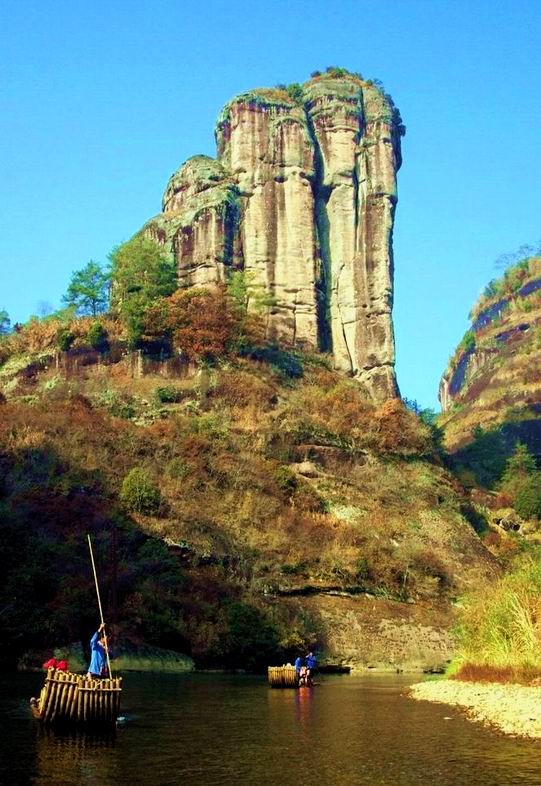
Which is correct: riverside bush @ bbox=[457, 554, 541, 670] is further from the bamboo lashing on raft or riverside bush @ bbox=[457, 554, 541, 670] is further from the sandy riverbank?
the bamboo lashing on raft

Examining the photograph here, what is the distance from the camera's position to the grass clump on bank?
33.3 metres

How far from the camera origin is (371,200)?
101250 millimetres

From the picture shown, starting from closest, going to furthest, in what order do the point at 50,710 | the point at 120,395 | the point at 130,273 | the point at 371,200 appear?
1. the point at 50,710
2. the point at 120,395
3. the point at 130,273
4. the point at 371,200

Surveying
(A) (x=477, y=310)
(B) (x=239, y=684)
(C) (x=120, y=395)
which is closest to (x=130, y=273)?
(C) (x=120, y=395)

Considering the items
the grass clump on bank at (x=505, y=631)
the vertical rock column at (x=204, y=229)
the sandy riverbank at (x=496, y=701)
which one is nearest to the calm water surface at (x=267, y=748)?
the sandy riverbank at (x=496, y=701)

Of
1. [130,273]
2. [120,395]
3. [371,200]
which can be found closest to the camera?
[120,395]

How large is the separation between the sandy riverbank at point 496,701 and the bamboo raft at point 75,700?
35.3 feet

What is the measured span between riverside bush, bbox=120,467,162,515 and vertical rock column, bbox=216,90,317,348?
36.1 metres

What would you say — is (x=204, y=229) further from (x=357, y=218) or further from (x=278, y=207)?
(x=357, y=218)

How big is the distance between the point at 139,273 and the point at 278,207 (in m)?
17.2

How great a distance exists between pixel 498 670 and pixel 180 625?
66.8ft

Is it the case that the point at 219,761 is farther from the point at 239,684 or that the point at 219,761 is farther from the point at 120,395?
the point at 120,395

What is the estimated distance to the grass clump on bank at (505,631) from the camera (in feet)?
109

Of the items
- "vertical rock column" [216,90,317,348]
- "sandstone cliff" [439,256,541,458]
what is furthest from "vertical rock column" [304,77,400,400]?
"sandstone cliff" [439,256,541,458]
